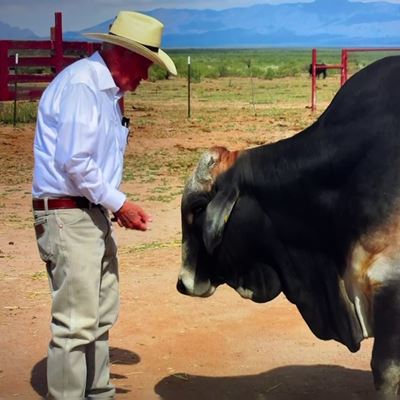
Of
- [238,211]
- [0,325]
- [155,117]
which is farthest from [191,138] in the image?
[238,211]

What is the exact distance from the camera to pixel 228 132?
1814 cm

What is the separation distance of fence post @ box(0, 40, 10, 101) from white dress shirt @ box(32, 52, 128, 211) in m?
15.9

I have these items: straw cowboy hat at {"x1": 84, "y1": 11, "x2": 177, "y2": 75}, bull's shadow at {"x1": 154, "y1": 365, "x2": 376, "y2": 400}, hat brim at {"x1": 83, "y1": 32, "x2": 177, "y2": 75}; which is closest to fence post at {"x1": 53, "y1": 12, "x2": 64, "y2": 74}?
bull's shadow at {"x1": 154, "y1": 365, "x2": 376, "y2": 400}

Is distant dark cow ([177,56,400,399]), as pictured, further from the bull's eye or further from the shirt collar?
the shirt collar

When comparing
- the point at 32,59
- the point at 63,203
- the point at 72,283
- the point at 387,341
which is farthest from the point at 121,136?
the point at 32,59

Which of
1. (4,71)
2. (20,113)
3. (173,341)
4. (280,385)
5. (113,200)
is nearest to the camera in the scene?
(113,200)

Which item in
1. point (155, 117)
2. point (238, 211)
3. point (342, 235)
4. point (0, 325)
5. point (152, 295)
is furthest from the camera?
point (155, 117)

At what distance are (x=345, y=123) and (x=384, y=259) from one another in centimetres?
62

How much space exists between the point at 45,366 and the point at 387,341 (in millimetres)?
2311

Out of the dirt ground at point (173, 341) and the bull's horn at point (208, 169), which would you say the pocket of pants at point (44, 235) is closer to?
the bull's horn at point (208, 169)

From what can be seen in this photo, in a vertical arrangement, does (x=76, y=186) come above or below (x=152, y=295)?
above

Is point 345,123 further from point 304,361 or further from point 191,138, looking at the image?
point 191,138

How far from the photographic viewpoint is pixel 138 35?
429cm

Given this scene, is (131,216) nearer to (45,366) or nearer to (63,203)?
(63,203)
